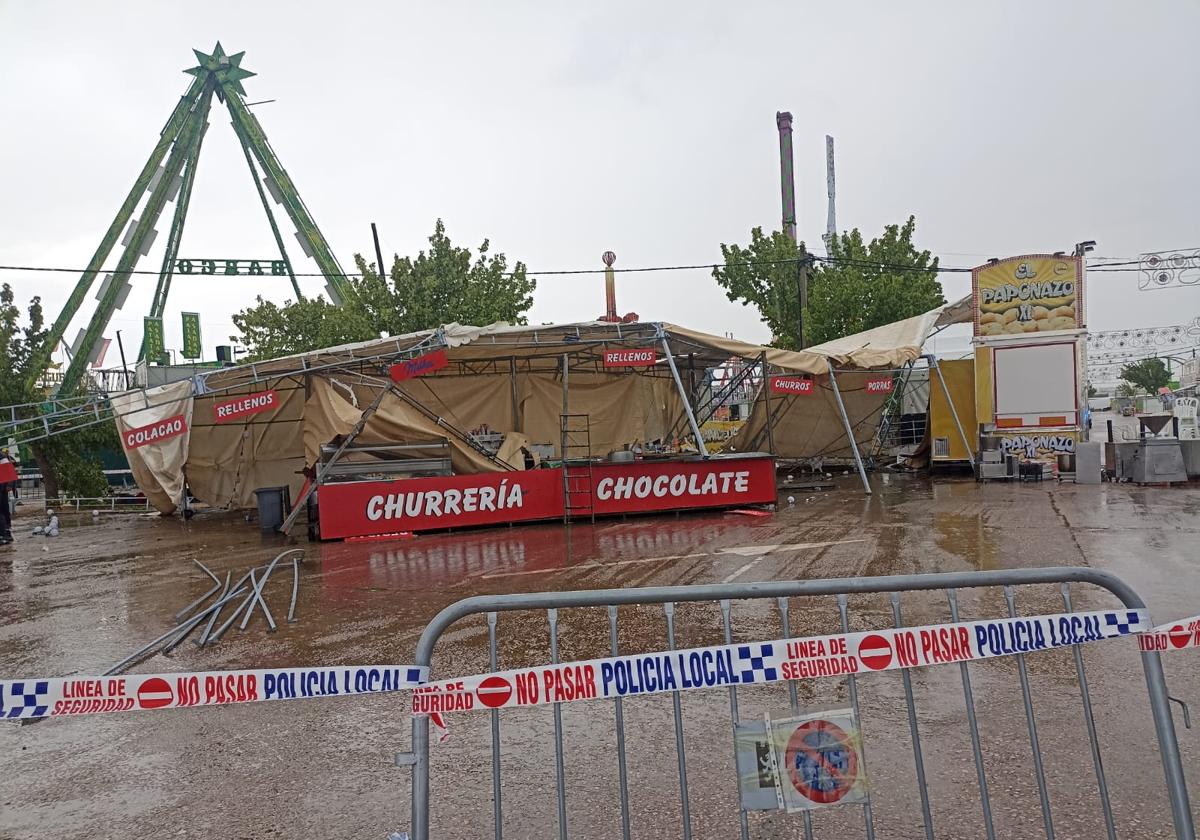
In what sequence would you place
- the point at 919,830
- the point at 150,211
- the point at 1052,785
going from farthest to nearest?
the point at 150,211
the point at 1052,785
the point at 919,830

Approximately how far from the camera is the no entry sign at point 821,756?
8.56 feet

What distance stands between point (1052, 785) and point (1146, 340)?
339ft

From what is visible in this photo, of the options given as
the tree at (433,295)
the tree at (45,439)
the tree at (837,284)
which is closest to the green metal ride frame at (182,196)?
the tree at (433,295)

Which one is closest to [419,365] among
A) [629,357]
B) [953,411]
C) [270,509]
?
[629,357]

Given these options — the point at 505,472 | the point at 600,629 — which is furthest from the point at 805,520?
the point at 600,629

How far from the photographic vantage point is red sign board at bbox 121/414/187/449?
16.2 m

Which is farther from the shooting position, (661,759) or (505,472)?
(505,472)

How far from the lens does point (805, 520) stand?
1372cm

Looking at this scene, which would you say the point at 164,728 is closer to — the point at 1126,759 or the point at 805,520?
the point at 1126,759

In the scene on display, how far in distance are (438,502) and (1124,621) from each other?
12006 millimetres

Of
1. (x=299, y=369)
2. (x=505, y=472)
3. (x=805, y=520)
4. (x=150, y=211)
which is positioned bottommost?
(x=805, y=520)

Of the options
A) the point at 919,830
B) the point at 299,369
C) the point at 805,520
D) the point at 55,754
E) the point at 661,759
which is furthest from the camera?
the point at 299,369

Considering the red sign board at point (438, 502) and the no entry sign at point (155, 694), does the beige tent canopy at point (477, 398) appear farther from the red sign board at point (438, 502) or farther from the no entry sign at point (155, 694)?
the no entry sign at point (155, 694)

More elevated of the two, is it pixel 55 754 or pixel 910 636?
pixel 910 636
